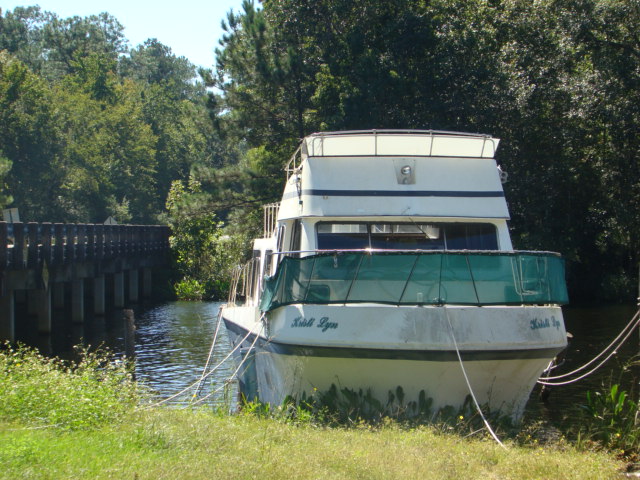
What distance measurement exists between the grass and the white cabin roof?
137 inches

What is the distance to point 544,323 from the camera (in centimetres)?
1088

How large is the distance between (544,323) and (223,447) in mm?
4594

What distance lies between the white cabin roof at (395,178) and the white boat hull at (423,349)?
2199 mm

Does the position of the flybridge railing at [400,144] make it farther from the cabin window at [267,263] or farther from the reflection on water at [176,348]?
the reflection on water at [176,348]

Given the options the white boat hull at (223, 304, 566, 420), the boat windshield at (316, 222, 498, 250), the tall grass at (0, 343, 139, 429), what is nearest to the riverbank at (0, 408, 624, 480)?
the tall grass at (0, 343, 139, 429)

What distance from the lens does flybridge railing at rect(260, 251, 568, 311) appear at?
10.5 m

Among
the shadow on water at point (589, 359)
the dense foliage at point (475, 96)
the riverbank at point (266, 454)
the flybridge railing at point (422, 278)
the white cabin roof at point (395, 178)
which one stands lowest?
the shadow on water at point (589, 359)

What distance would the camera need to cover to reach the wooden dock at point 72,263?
79.4ft

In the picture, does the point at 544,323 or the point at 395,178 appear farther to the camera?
the point at 395,178

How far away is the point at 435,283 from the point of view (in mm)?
10539

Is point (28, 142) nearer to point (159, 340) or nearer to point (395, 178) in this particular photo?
point (159, 340)

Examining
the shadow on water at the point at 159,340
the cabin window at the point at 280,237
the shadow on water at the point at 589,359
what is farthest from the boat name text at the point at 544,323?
the shadow on water at the point at 159,340

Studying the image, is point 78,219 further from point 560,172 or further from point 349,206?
point 349,206

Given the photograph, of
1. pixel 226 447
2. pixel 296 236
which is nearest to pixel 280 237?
pixel 296 236
